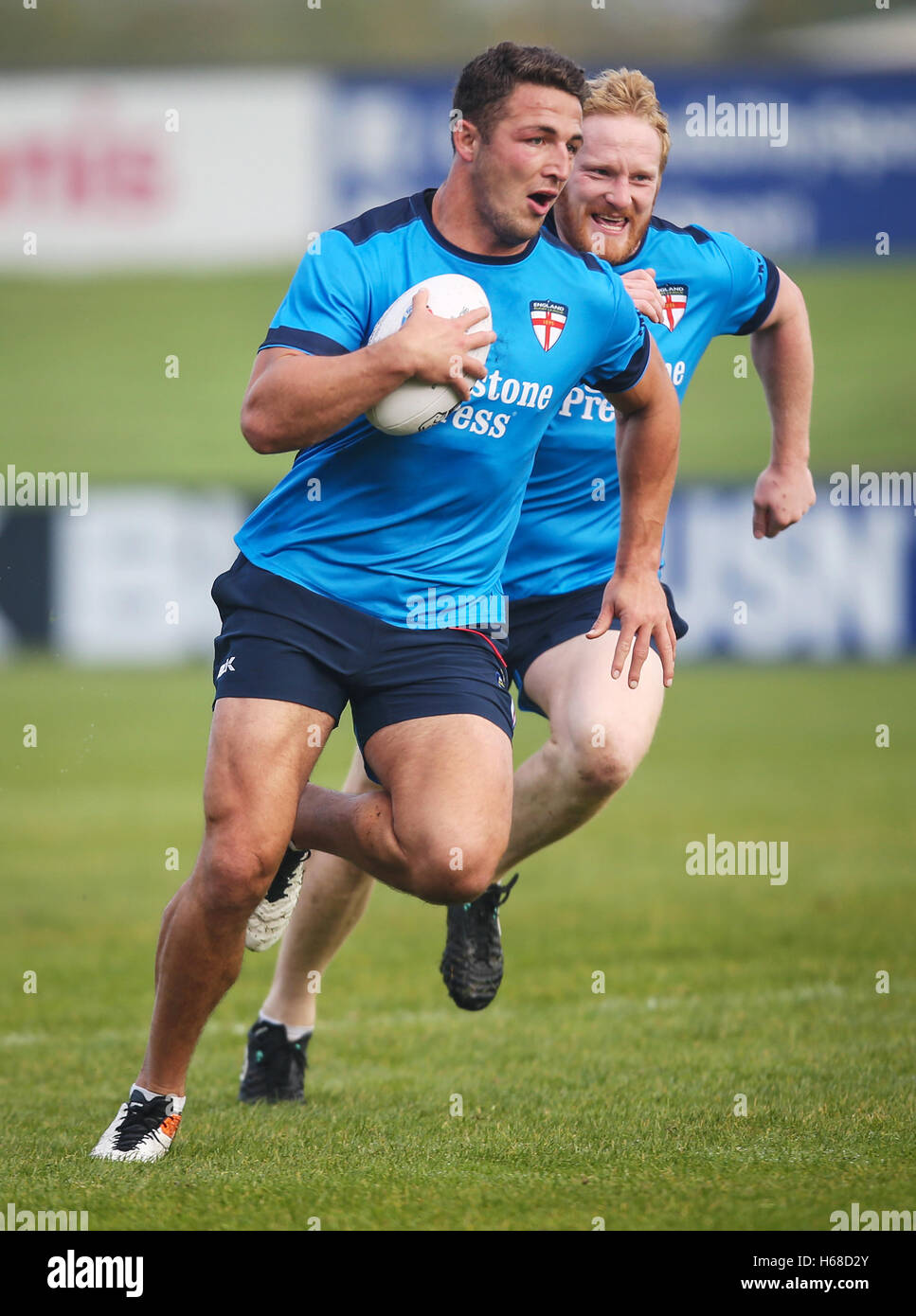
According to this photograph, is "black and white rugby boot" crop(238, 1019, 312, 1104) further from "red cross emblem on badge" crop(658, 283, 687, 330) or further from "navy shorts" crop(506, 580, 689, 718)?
"red cross emblem on badge" crop(658, 283, 687, 330)

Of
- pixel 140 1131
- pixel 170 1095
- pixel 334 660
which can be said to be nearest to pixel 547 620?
pixel 334 660

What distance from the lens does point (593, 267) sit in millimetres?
4609

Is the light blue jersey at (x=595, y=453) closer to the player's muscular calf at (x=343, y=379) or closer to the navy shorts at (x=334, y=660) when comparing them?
the navy shorts at (x=334, y=660)

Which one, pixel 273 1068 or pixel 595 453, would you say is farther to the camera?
pixel 595 453

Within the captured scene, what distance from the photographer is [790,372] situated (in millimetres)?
5801

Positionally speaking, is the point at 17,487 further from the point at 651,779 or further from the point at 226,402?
the point at 226,402

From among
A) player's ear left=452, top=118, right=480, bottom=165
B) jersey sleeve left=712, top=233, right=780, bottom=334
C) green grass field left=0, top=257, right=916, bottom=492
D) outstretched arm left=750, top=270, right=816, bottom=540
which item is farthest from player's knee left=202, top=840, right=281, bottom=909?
green grass field left=0, top=257, right=916, bottom=492

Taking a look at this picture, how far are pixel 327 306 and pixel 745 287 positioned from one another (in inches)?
76.3

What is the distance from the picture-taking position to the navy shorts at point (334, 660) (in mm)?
4336

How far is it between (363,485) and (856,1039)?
2.61 m

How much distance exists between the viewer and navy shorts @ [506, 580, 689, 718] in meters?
5.34

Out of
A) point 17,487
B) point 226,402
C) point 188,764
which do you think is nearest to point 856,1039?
point 188,764

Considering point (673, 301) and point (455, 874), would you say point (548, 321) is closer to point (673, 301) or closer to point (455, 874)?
point (673, 301)

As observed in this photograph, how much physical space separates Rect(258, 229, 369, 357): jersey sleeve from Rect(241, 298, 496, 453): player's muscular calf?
0.25 ft
